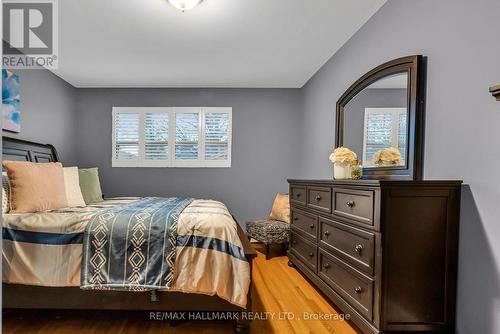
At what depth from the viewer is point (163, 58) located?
124 inches

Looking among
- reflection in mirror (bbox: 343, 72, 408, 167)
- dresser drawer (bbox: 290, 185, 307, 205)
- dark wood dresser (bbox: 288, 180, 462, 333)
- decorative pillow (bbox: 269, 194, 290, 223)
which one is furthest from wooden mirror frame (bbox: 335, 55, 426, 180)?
decorative pillow (bbox: 269, 194, 290, 223)

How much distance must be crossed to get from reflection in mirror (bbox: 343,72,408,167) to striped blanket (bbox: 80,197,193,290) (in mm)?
1699

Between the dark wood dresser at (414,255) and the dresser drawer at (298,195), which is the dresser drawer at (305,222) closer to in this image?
the dresser drawer at (298,195)

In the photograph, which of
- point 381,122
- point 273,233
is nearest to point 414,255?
point 381,122

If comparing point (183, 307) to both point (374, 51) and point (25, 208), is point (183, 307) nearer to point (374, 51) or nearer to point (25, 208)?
point (25, 208)

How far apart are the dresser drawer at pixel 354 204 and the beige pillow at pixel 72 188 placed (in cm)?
245

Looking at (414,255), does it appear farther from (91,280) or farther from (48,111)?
(48,111)

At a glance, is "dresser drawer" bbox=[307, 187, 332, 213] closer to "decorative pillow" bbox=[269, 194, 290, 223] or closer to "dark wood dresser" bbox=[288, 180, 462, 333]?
"dark wood dresser" bbox=[288, 180, 462, 333]

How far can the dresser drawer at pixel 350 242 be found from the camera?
1.62 m

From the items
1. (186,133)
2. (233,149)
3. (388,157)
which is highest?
(186,133)

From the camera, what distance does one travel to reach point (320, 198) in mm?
2283

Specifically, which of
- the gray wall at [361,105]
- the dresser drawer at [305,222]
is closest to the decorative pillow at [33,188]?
the dresser drawer at [305,222]

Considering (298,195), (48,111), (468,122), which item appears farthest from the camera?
(48,111)

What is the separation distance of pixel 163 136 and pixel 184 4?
246 cm
